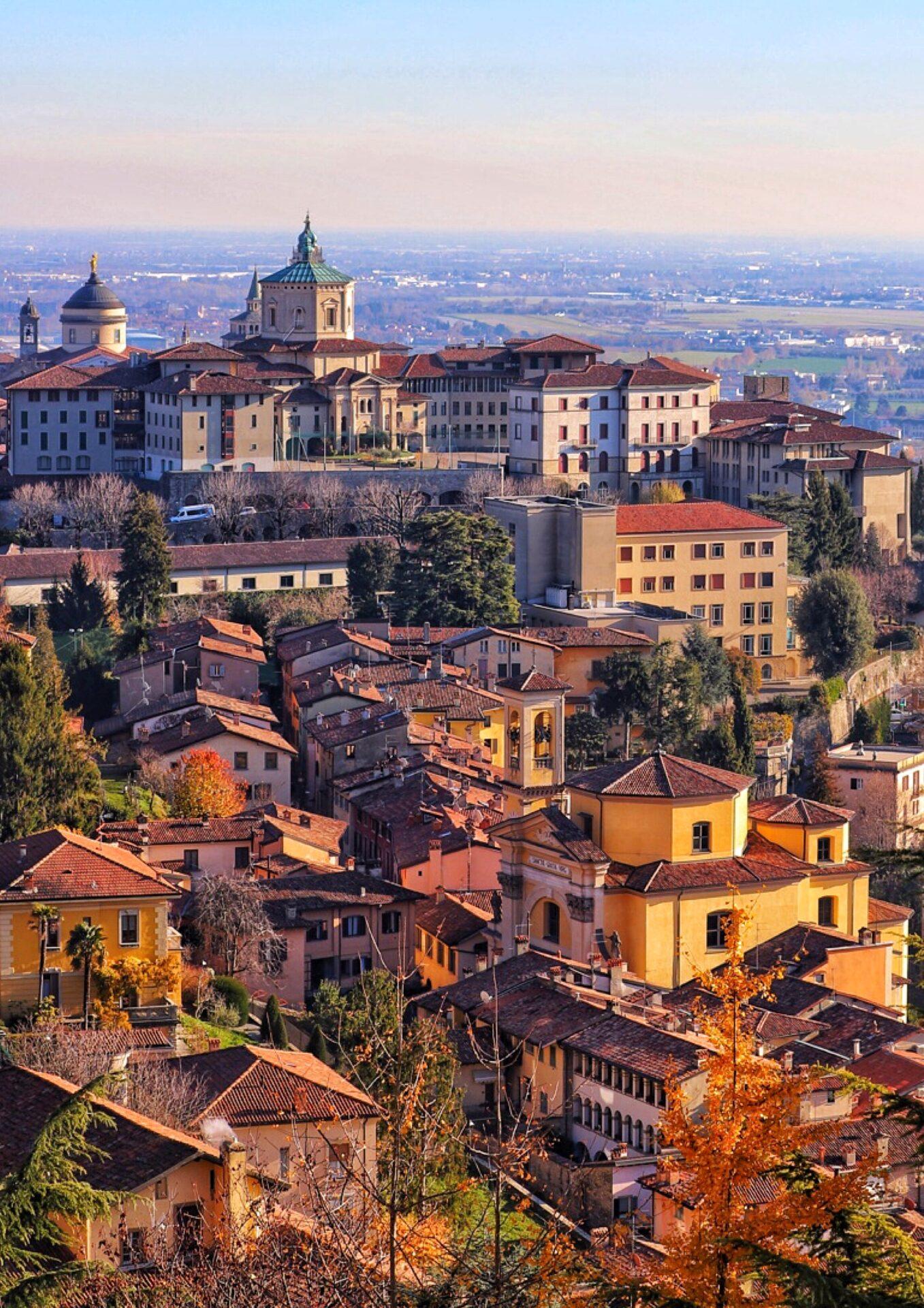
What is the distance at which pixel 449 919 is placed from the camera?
32031 millimetres

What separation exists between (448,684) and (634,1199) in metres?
22.2

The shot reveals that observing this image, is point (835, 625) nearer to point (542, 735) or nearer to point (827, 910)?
point (542, 735)

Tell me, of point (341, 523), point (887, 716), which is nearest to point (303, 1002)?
point (887, 716)

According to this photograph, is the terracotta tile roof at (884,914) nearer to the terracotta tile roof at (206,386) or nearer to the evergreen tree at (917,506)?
the evergreen tree at (917,506)

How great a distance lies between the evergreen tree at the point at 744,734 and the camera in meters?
44.3

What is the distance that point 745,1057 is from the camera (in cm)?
1347

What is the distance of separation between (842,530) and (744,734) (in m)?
15.0

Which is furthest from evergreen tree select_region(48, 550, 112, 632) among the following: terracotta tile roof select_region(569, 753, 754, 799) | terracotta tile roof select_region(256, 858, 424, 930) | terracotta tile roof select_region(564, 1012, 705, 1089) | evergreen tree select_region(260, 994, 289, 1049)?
terracotta tile roof select_region(564, 1012, 705, 1089)

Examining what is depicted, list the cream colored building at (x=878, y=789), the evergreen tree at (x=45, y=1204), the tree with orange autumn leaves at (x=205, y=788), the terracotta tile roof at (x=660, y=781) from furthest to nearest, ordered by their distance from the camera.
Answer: the cream colored building at (x=878, y=789)
the tree with orange autumn leaves at (x=205, y=788)
the terracotta tile roof at (x=660, y=781)
the evergreen tree at (x=45, y=1204)

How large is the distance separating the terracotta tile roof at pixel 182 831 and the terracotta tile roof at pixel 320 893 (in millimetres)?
935

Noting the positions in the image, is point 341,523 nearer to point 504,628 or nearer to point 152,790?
point 504,628

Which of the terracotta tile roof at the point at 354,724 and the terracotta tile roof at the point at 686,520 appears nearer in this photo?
the terracotta tile roof at the point at 354,724

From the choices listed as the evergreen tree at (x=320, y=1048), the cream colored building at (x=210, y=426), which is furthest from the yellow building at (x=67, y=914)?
the cream colored building at (x=210, y=426)

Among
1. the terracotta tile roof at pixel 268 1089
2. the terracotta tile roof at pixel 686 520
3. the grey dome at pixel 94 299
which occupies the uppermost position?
the grey dome at pixel 94 299
